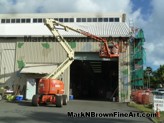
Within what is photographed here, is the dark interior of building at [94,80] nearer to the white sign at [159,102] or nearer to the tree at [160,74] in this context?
the white sign at [159,102]

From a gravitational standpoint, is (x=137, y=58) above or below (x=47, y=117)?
above

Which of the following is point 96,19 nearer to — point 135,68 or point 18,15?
point 18,15

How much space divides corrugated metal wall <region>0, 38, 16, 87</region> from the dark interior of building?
466 inches

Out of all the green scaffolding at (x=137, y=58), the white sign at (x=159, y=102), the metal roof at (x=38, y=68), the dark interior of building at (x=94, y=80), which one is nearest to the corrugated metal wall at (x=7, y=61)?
the metal roof at (x=38, y=68)

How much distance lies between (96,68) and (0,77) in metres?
19.2

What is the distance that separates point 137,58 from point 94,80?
25.3 meters

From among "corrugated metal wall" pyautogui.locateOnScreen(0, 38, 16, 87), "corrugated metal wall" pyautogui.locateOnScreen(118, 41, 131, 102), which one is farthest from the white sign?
"corrugated metal wall" pyautogui.locateOnScreen(0, 38, 16, 87)

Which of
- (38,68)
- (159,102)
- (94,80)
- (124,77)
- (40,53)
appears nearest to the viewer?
(159,102)

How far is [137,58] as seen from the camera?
4341cm

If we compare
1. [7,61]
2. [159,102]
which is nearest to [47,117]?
[159,102]

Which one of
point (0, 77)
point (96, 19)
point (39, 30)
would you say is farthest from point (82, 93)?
point (0, 77)

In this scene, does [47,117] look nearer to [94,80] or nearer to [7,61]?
[7,61]

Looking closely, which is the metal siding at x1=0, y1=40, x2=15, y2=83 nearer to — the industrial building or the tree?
the industrial building

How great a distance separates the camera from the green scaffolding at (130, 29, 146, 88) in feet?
139
